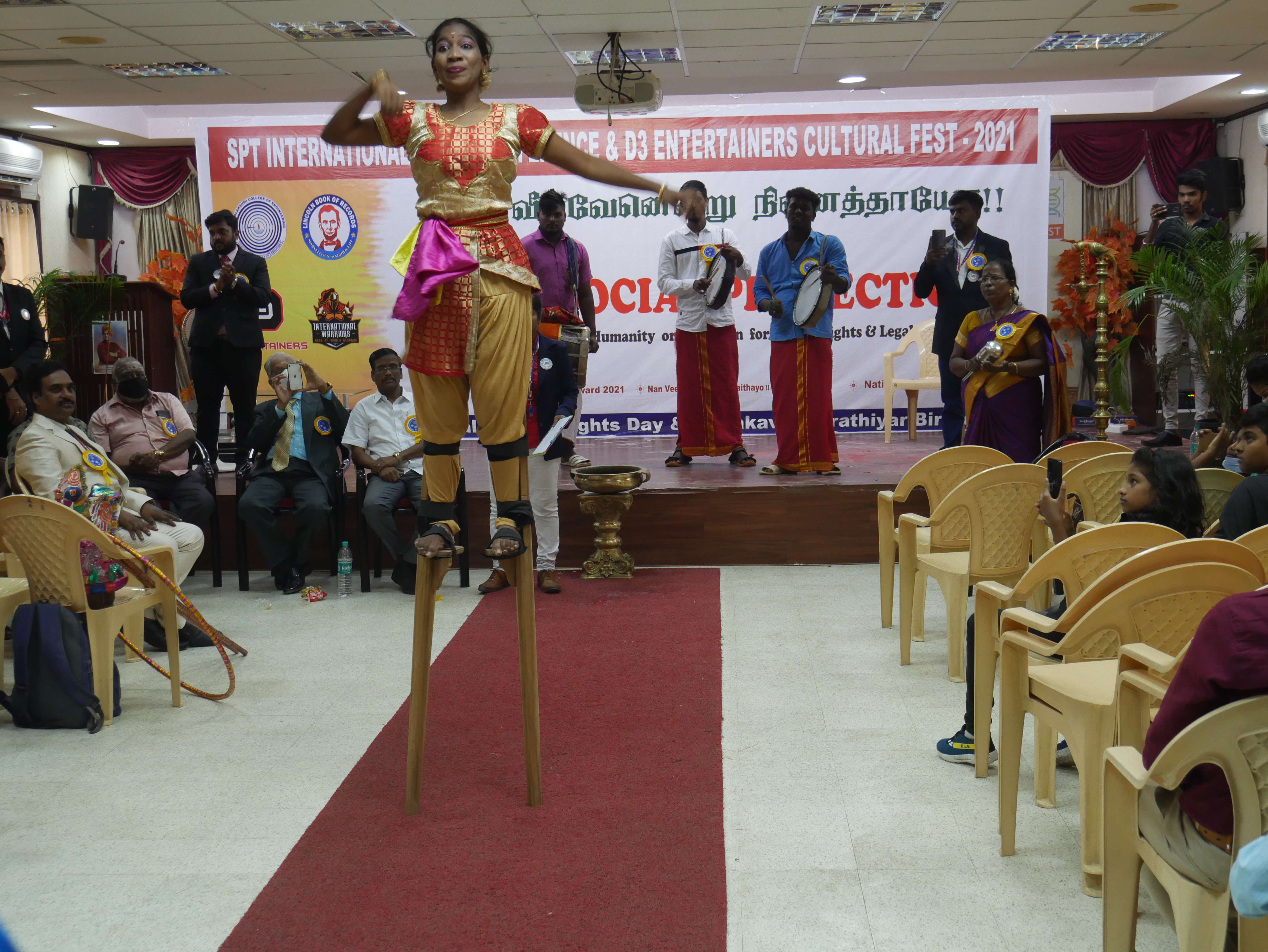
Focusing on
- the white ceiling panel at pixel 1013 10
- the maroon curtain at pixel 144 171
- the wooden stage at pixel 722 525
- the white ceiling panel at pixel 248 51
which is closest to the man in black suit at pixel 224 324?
the wooden stage at pixel 722 525

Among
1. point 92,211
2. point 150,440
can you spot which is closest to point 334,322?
point 150,440

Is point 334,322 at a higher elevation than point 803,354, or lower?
higher

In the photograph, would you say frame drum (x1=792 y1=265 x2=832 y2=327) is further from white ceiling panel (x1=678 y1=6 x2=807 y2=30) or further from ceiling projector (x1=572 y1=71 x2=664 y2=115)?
ceiling projector (x1=572 y1=71 x2=664 y2=115)

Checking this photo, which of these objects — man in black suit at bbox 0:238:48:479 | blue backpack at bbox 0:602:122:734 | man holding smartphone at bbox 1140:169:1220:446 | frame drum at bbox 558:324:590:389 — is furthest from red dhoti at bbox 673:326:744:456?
blue backpack at bbox 0:602:122:734

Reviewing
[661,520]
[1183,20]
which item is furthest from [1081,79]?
[661,520]

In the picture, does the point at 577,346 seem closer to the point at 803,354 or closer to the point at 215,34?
the point at 803,354

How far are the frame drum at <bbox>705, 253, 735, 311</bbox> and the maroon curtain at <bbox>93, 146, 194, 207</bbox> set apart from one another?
292 inches

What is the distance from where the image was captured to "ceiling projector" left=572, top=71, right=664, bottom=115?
7.93m

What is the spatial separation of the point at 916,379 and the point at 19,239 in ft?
28.5

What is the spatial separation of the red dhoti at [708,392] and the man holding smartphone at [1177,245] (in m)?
3.02

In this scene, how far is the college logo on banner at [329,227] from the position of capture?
9211 mm

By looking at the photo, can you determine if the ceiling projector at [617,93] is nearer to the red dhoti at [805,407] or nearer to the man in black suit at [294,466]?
the red dhoti at [805,407]

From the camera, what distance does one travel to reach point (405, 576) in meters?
5.88

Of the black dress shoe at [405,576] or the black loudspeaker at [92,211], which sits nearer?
the black dress shoe at [405,576]
